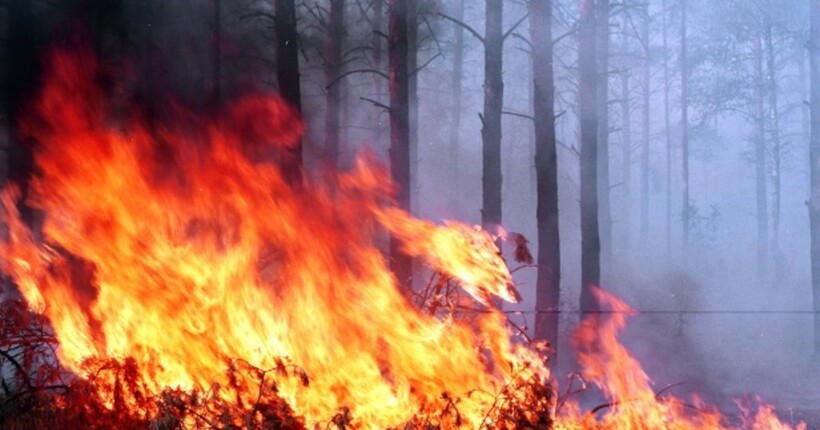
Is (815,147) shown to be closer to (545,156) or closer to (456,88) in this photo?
(545,156)

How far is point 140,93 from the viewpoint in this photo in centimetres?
1552

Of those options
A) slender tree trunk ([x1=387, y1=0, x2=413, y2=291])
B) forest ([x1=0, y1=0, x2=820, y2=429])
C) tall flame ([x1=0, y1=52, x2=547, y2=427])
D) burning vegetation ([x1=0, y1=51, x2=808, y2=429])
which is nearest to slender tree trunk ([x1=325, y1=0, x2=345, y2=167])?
forest ([x1=0, y1=0, x2=820, y2=429])

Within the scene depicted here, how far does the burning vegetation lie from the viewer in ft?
20.9

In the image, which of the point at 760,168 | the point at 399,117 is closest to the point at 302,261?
the point at 399,117

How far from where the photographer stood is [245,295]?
23.0 feet

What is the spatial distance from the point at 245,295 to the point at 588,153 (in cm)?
1063

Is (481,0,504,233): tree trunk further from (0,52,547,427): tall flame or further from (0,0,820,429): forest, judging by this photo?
(0,52,547,427): tall flame

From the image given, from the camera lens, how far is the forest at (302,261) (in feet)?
21.7

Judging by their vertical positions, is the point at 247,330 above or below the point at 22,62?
below

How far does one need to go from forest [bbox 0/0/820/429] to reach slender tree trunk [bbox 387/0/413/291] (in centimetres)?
5

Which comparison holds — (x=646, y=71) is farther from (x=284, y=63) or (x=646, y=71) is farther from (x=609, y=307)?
(x=284, y=63)

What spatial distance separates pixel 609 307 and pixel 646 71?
63.3 ft

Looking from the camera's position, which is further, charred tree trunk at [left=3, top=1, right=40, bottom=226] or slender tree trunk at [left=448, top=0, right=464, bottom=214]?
slender tree trunk at [left=448, top=0, right=464, bottom=214]

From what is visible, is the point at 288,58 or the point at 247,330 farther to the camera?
the point at 288,58
